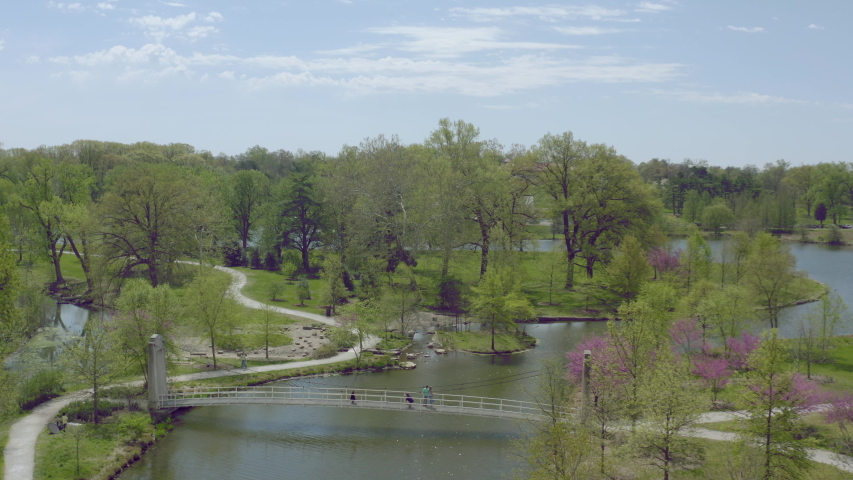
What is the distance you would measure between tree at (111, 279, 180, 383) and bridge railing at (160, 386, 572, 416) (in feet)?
8.23

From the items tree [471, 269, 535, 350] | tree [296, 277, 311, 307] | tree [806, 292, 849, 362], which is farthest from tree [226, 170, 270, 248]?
tree [806, 292, 849, 362]

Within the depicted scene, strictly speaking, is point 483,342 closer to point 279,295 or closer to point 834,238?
point 279,295

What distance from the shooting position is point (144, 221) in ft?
165

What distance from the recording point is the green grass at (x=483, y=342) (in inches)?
1695

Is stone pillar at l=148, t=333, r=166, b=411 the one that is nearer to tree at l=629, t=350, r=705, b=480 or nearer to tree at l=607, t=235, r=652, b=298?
tree at l=629, t=350, r=705, b=480

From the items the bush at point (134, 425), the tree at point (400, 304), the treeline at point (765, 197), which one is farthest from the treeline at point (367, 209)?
the treeline at point (765, 197)

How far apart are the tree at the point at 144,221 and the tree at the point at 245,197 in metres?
20.1

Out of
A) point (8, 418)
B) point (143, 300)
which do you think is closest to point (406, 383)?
point (143, 300)

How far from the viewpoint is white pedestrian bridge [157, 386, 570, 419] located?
2972 centimetres

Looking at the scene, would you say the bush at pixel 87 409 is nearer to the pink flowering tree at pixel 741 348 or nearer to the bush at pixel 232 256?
the pink flowering tree at pixel 741 348

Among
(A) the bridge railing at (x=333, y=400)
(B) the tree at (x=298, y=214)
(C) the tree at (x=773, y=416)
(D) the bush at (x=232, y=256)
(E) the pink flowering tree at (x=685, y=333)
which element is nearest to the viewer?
(C) the tree at (x=773, y=416)

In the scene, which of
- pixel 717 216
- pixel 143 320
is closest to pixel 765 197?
pixel 717 216

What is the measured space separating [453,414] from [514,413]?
3.54 metres

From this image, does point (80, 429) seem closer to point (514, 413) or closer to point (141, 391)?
point (141, 391)
